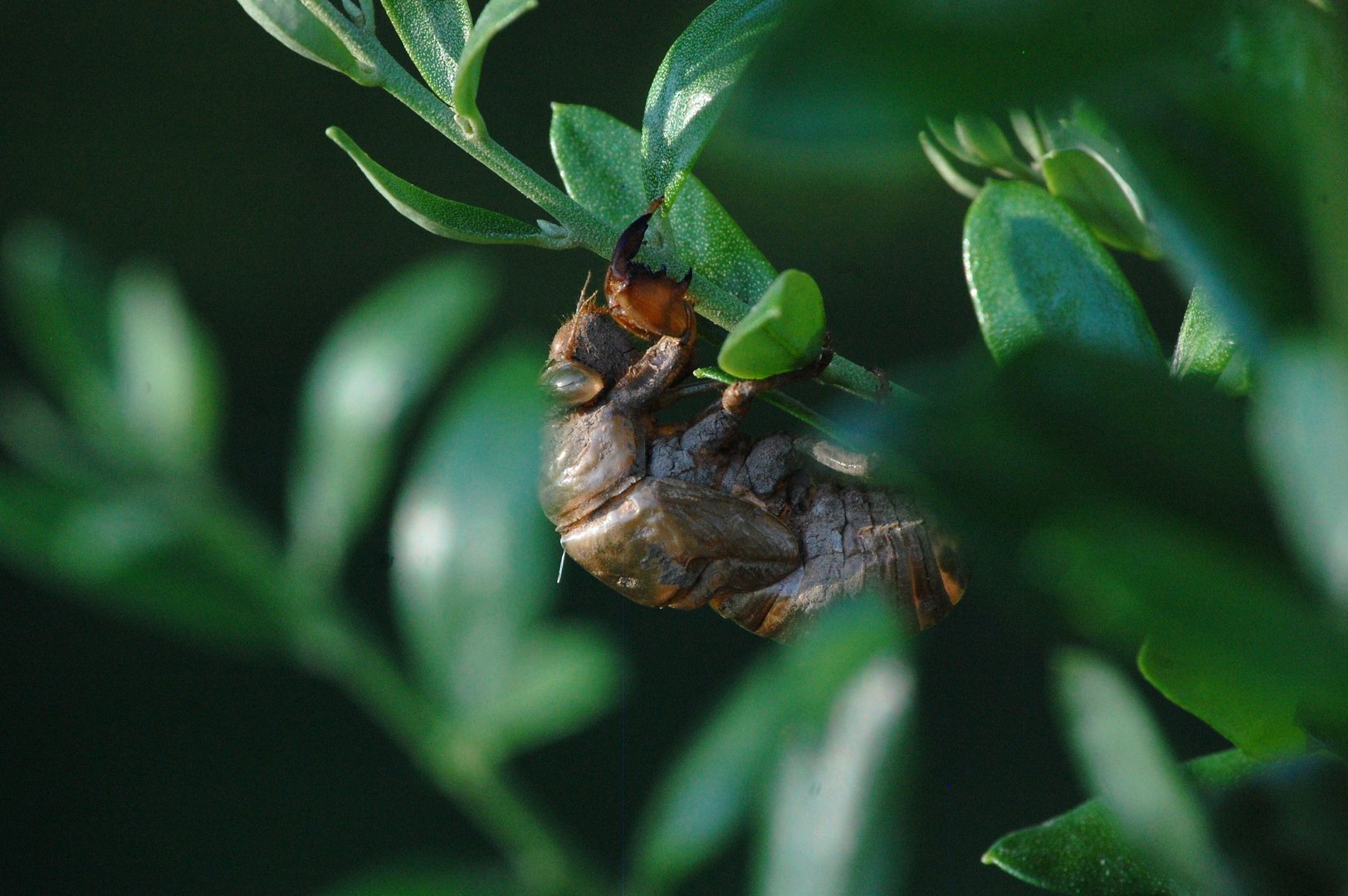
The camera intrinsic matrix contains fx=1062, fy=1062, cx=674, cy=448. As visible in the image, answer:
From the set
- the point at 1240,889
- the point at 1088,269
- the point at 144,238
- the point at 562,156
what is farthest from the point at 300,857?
the point at 1240,889

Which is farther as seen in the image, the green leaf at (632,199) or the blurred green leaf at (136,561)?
the green leaf at (632,199)

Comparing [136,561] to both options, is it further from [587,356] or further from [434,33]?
[587,356]

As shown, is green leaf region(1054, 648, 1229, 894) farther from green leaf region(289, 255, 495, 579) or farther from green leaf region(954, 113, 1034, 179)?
green leaf region(954, 113, 1034, 179)

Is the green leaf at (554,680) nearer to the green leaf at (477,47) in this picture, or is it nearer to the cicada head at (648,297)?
the green leaf at (477,47)

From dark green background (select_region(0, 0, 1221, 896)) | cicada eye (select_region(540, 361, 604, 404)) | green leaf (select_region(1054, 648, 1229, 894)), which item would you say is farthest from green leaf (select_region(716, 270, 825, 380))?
dark green background (select_region(0, 0, 1221, 896))

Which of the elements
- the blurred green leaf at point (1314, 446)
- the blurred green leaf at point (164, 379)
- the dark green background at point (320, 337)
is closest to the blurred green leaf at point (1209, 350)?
the blurred green leaf at point (1314, 446)
